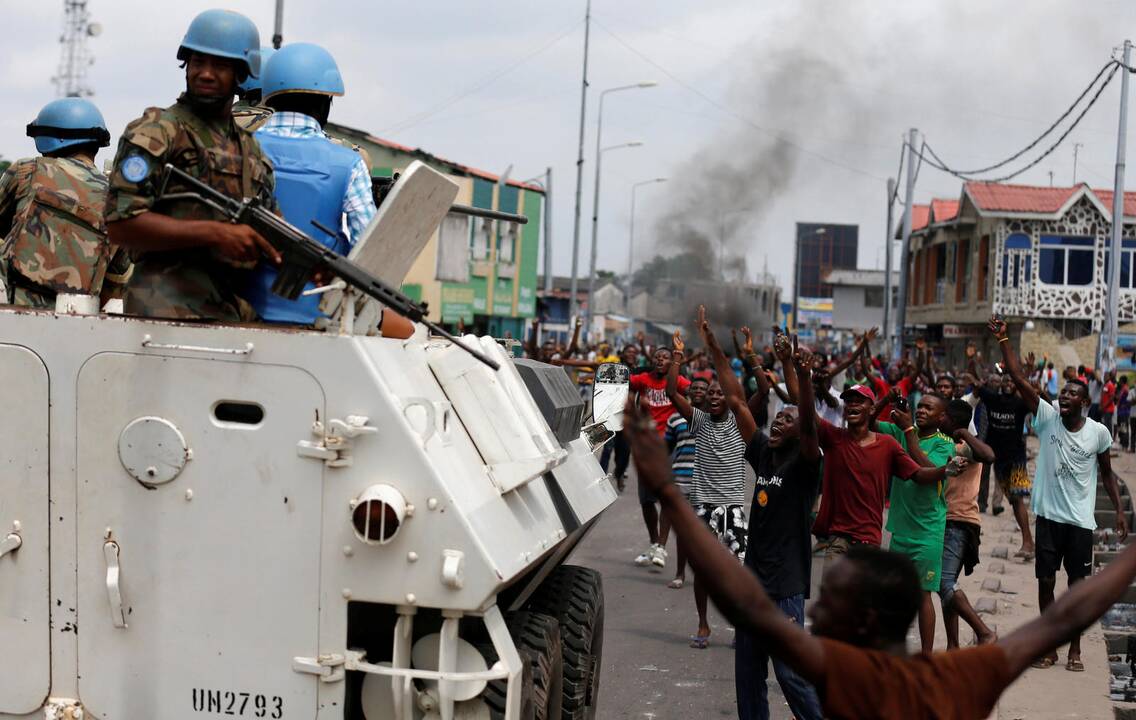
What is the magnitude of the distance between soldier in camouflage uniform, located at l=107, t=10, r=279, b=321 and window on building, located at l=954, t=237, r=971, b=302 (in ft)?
148

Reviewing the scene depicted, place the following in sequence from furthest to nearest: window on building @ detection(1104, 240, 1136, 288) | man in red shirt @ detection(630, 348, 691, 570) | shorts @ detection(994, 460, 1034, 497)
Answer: window on building @ detection(1104, 240, 1136, 288), shorts @ detection(994, 460, 1034, 497), man in red shirt @ detection(630, 348, 691, 570)

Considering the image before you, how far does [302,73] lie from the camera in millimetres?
5125

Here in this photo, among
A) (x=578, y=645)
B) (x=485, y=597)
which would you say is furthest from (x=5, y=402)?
(x=578, y=645)

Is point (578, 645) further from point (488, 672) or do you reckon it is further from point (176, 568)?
point (176, 568)

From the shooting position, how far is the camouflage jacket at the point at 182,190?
4312mm

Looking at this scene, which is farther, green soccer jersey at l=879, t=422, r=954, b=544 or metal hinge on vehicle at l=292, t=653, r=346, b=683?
green soccer jersey at l=879, t=422, r=954, b=544

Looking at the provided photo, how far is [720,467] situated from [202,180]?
20.6 feet

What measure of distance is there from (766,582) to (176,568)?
3.30m

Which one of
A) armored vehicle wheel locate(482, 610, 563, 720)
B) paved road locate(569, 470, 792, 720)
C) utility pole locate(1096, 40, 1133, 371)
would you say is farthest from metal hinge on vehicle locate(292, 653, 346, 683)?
utility pole locate(1096, 40, 1133, 371)

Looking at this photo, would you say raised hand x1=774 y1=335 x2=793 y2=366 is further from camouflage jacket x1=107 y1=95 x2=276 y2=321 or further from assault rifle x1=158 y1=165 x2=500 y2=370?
camouflage jacket x1=107 y1=95 x2=276 y2=321

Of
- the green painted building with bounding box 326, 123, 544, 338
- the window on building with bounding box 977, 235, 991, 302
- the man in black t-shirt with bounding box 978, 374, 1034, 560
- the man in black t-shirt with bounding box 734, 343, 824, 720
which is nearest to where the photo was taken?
the man in black t-shirt with bounding box 734, 343, 824, 720

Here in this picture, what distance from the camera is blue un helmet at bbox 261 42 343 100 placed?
5.12 meters

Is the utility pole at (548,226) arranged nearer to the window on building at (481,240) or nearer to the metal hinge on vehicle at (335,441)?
the window on building at (481,240)

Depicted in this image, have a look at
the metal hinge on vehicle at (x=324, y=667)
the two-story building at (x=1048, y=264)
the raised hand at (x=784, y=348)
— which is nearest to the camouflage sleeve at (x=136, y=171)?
the metal hinge on vehicle at (x=324, y=667)
